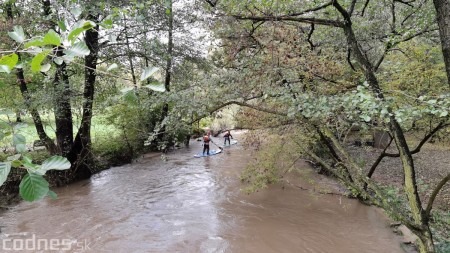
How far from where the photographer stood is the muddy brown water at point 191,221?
6.03 metres

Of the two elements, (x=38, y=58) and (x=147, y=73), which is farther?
(x=147, y=73)

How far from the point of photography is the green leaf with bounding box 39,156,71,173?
0.71 metres

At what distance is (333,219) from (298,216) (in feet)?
2.69

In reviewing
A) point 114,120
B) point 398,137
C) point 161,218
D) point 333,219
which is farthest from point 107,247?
point 114,120

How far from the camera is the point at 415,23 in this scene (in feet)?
20.4

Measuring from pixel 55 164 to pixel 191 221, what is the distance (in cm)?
Result: 674

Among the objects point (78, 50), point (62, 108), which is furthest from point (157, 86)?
point (62, 108)

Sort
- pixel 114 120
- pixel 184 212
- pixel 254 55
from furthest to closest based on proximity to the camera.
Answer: pixel 114 120
pixel 184 212
pixel 254 55

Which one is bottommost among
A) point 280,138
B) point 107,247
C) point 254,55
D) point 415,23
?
point 107,247

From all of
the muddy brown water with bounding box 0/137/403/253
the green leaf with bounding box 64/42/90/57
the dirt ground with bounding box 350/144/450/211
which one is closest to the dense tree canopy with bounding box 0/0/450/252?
the green leaf with bounding box 64/42/90/57

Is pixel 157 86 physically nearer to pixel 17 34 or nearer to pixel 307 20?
pixel 17 34

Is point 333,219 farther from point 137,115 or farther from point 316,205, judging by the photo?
point 137,115

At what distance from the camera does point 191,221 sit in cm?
710

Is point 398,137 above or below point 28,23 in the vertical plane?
below
